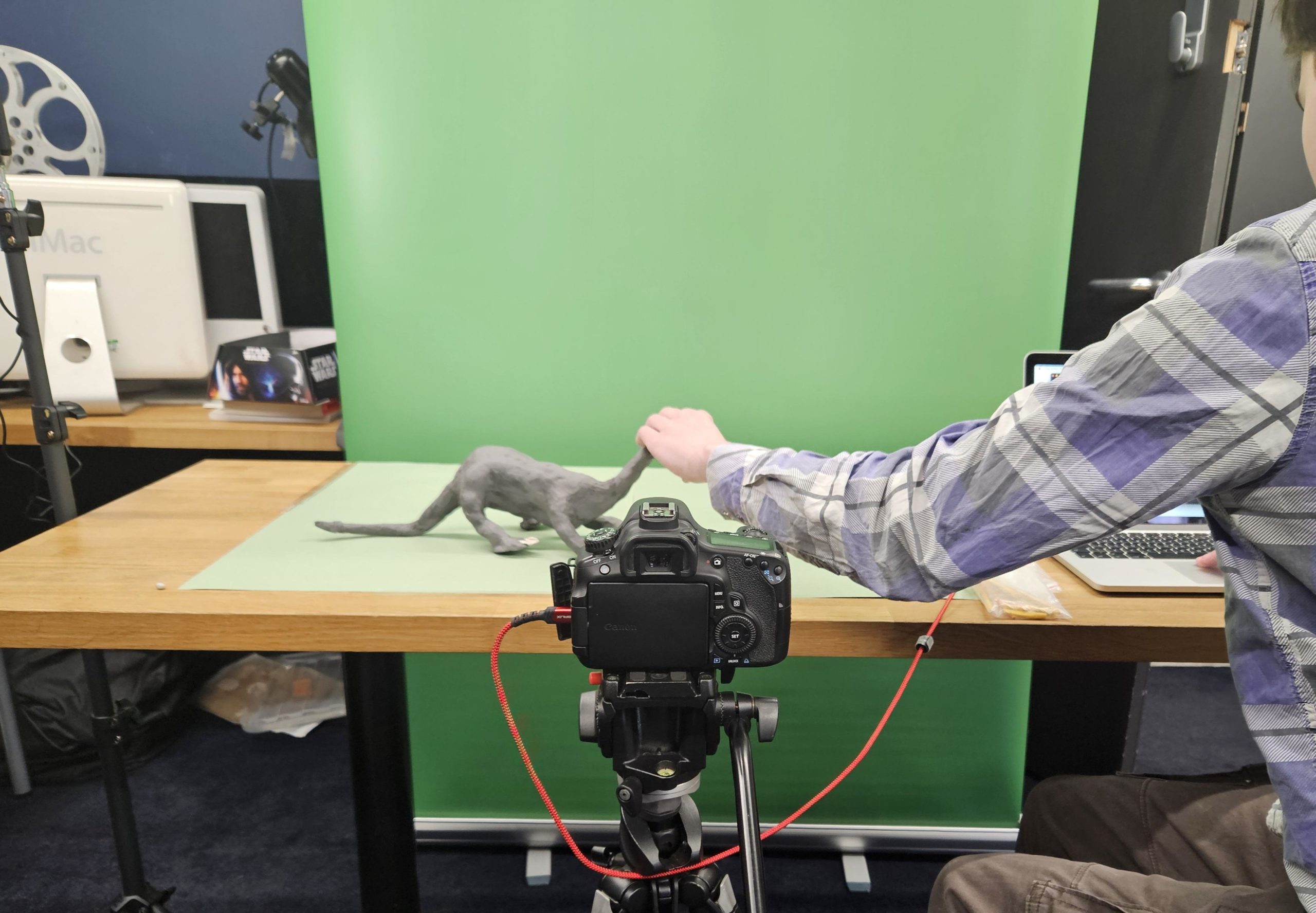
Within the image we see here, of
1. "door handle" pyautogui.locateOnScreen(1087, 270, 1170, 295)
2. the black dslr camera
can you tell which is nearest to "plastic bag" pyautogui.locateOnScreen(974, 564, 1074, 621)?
the black dslr camera

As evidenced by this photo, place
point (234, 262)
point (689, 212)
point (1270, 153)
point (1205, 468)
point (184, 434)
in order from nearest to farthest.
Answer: point (1205, 468) → point (689, 212) → point (184, 434) → point (234, 262) → point (1270, 153)

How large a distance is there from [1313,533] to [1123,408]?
0.16 m

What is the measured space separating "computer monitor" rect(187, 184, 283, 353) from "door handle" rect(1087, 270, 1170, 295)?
6.00ft

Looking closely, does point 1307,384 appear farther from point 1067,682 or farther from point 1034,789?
point 1067,682

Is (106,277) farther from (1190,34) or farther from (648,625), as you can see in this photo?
(1190,34)

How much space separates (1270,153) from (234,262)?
2.65 meters

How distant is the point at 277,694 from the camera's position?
2.04 m

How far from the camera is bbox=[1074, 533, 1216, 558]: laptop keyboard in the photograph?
1050 millimetres

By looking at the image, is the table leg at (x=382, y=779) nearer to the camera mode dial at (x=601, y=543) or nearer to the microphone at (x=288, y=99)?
the camera mode dial at (x=601, y=543)

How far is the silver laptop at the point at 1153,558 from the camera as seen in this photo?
3.12 feet

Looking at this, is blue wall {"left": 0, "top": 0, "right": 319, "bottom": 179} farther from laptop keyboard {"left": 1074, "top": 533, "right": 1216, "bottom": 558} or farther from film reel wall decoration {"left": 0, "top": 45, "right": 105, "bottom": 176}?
laptop keyboard {"left": 1074, "top": 533, "right": 1216, "bottom": 558}

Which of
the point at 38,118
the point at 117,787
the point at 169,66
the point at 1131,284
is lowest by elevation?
the point at 117,787

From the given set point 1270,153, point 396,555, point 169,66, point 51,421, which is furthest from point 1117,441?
point 169,66

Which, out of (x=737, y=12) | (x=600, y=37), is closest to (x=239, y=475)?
(x=600, y=37)
